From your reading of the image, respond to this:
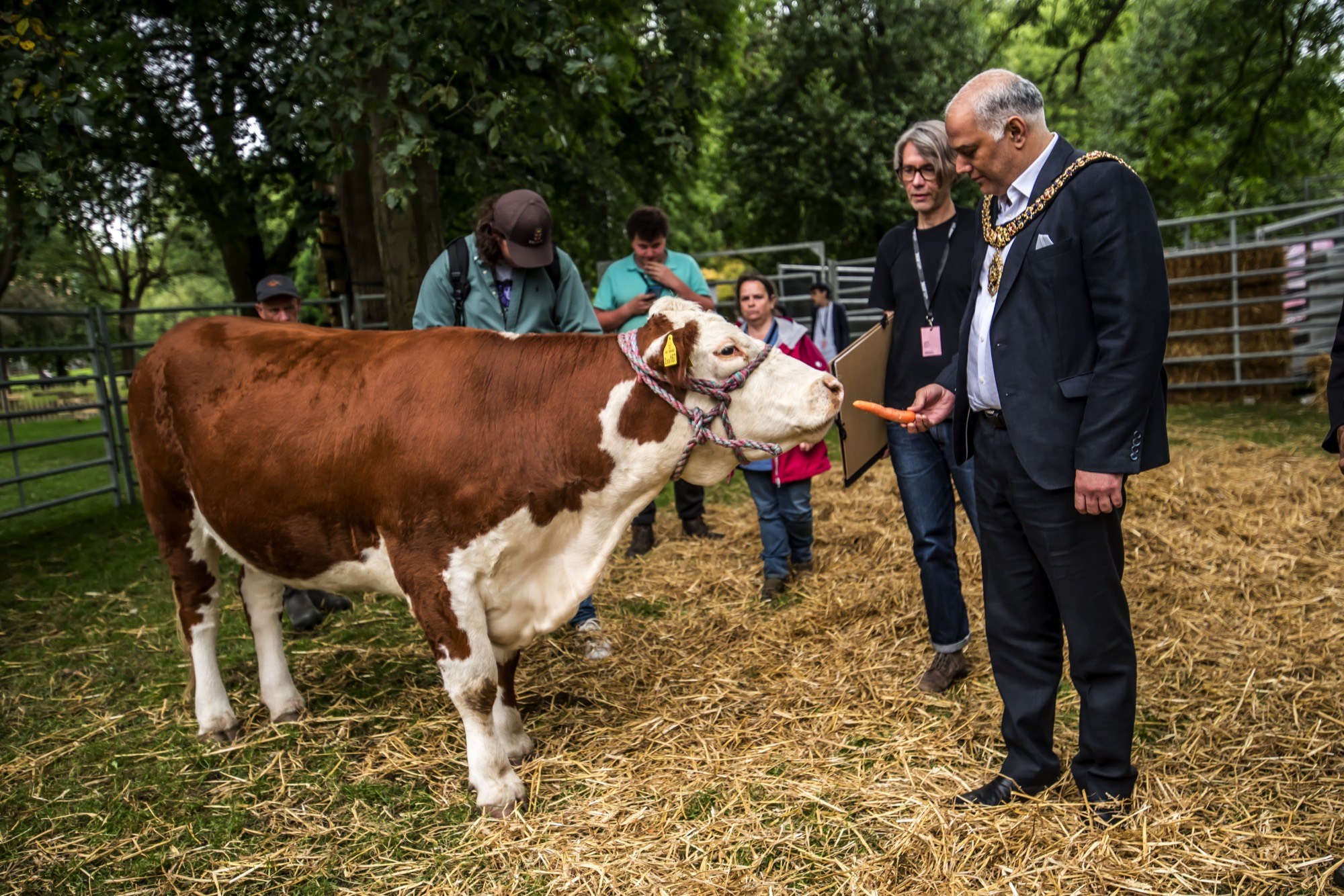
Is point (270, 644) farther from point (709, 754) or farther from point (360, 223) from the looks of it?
point (360, 223)

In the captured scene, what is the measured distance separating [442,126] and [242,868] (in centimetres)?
711

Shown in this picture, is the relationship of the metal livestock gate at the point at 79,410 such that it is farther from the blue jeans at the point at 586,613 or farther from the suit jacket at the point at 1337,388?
the suit jacket at the point at 1337,388

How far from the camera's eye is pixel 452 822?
126 inches

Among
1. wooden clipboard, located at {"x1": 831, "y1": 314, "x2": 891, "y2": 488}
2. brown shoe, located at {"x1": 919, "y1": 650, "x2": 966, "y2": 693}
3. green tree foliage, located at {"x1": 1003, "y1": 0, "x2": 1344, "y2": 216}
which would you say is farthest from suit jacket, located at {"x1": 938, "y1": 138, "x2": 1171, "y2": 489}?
green tree foliage, located at {"x1": 1003, "y1": 0, "x2": 1344, "y2": 216}

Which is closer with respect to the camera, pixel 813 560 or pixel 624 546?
pixel 813 560

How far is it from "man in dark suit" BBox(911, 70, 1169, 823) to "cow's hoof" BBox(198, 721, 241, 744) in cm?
291

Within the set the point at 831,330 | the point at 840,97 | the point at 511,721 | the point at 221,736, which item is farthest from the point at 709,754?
the point at 840,97

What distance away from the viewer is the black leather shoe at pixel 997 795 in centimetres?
300

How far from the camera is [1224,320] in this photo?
12414mm

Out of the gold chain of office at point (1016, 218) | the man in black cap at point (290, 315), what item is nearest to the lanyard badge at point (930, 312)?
the gold chain of office at point (1016, 218)

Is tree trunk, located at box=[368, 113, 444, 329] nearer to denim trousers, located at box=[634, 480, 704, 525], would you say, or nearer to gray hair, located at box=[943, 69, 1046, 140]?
denim trousers, located at box=[634, 480, 704, 525]

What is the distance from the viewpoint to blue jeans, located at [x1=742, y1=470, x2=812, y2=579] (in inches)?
219

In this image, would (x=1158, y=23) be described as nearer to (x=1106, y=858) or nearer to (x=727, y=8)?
(x=727, y=8)

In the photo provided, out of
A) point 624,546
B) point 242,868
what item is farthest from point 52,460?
point 242,868
